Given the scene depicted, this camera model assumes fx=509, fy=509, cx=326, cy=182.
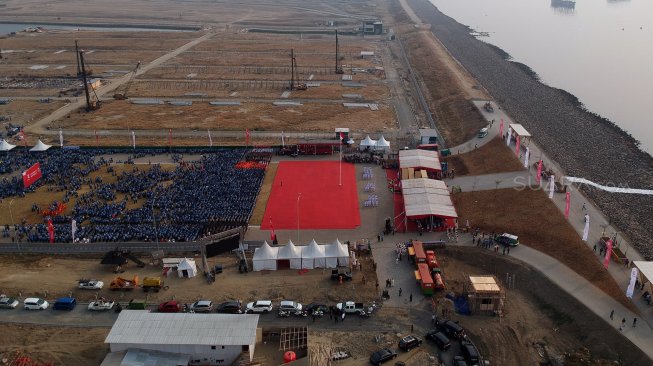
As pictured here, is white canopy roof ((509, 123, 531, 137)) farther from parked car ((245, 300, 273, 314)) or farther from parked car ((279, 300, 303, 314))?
parked car ((245, 300, 273, 314))

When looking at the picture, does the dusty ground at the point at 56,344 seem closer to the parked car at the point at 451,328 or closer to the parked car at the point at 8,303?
the parked car at the point at 8,303

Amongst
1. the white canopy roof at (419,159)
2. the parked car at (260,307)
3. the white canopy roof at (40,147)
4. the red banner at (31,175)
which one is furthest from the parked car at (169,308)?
the white canopy roof at (40,147)

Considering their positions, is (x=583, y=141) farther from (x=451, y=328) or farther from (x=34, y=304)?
(x=34, y=304)

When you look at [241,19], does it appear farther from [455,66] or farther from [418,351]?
[418,351]

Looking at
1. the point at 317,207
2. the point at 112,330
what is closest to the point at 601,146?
the point at 317,207

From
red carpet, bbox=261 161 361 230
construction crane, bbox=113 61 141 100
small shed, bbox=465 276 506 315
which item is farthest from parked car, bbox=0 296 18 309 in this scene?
construction crane, bbox=113 61 141 100
